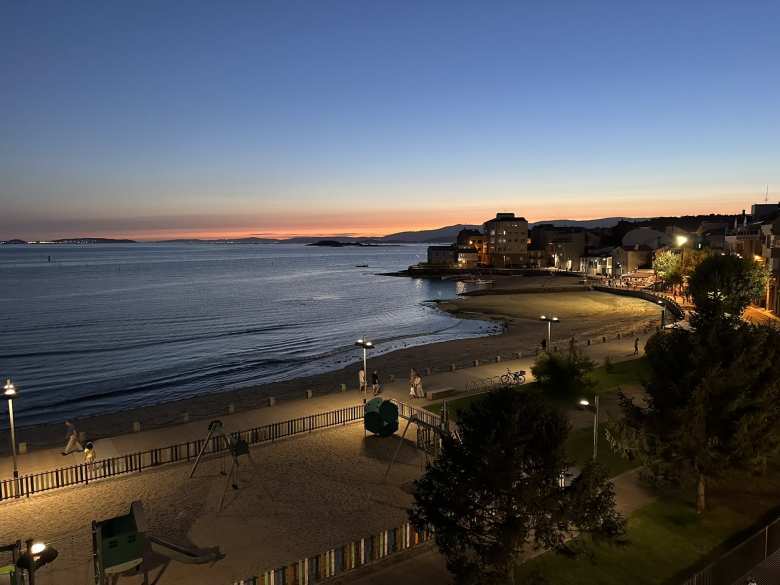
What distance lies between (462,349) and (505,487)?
37.7 metres

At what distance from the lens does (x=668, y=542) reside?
43.1 ft

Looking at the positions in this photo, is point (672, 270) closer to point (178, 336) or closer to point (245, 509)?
point (178, 336)

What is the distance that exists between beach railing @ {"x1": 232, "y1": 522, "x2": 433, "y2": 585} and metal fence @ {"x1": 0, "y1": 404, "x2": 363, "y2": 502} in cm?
871

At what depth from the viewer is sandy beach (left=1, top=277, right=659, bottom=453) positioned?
28.6 m

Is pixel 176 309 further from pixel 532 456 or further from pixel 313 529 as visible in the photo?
pixel 532 456

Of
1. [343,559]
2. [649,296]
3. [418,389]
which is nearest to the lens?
[343,559]

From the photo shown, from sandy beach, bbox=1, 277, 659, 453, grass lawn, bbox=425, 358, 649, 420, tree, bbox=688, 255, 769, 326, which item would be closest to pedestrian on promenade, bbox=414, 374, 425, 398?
grass lawn, bbox=425, 358, 649, 420

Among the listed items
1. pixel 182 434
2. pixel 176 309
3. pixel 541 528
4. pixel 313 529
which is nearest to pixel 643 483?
pixel 541 528

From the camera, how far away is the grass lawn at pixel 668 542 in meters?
11.8

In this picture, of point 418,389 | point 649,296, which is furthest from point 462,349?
point 649,296

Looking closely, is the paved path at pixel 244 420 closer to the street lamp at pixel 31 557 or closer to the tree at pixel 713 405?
the street lamp at pixel 31 557

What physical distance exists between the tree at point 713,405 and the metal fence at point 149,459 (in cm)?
1294

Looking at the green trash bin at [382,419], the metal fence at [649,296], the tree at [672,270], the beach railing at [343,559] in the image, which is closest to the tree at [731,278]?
the metal fence at [649,296]

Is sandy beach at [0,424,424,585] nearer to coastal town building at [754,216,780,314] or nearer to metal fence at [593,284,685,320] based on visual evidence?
metal fence at [593,284,685,320]
